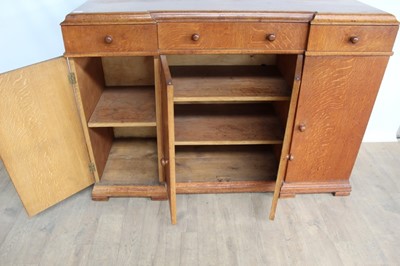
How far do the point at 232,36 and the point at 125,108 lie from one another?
0.63 m

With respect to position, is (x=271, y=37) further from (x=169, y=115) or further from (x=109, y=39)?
(x=109, y=39)

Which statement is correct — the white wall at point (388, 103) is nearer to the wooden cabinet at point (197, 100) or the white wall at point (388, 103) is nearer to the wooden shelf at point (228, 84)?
the wooden cabinet at point (197, 100)

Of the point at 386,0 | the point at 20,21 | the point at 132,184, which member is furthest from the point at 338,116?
the point at 20,21

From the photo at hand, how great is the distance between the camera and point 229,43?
1.26 meters

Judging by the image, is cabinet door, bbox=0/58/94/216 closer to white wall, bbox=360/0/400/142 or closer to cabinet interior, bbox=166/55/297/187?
cabinet interior, bbox=166/55/297/187

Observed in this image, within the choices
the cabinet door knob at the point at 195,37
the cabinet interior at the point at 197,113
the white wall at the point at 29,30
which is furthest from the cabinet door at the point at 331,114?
the white wall at the point at 29,30

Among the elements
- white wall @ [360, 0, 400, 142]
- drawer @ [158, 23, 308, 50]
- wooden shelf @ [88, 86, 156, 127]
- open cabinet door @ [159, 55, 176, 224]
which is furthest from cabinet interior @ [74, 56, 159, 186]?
white wall @ [360, 0, 400, 142]

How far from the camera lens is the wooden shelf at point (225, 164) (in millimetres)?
1682

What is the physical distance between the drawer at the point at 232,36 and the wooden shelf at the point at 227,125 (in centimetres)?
44


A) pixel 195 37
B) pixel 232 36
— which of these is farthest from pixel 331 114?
pixel 195 37

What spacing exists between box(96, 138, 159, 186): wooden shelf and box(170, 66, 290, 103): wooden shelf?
45 centimetres

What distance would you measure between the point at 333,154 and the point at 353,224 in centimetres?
35

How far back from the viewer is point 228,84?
1479 mm

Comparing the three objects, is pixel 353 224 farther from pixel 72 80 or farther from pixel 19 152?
pixel 19 152
